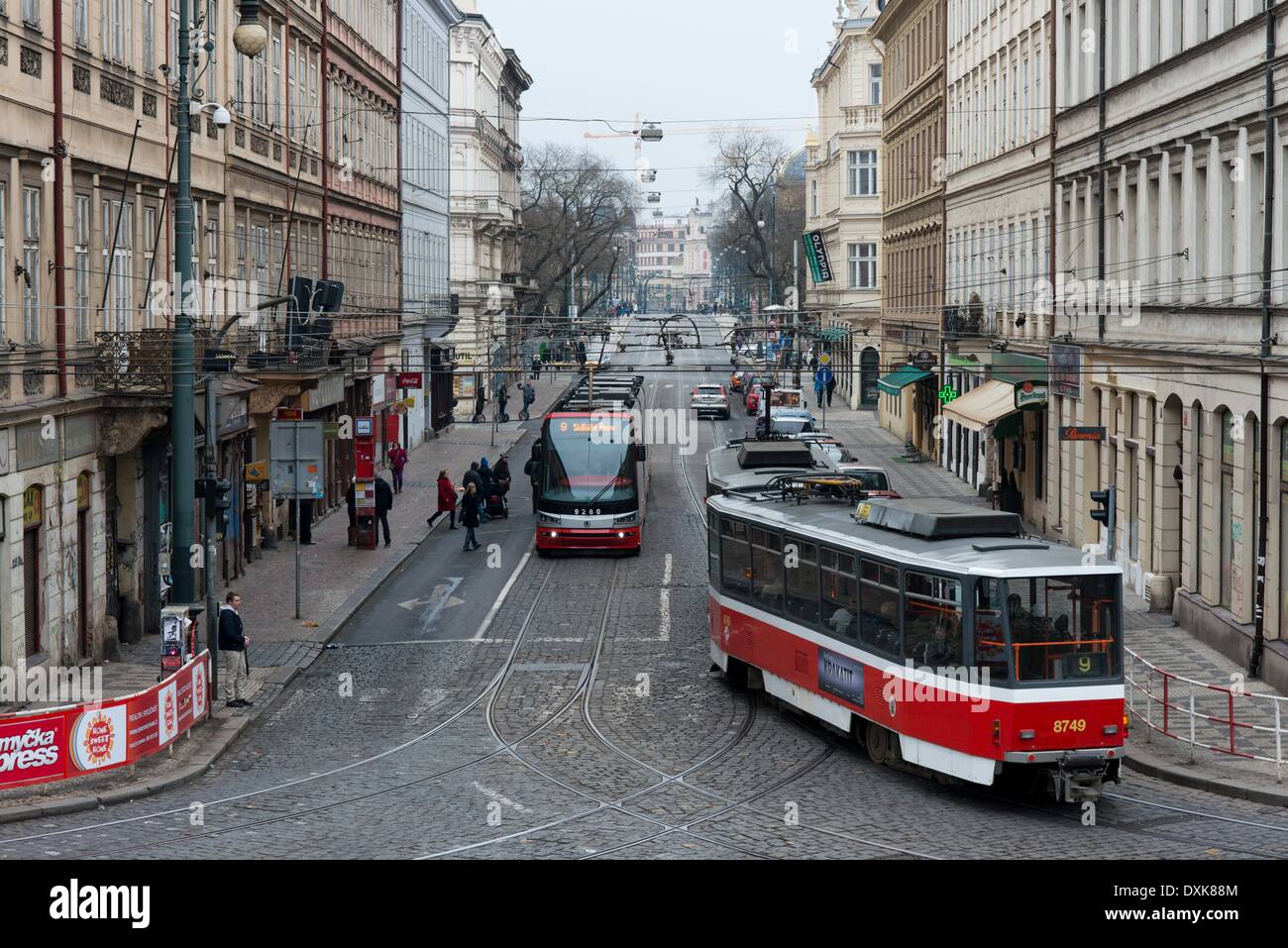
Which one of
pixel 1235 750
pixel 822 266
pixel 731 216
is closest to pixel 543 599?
pixel 1235 750

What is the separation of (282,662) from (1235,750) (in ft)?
42.8

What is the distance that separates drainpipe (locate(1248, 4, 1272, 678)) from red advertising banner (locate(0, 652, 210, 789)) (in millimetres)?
13710

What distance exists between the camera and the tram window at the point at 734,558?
23.0 metres

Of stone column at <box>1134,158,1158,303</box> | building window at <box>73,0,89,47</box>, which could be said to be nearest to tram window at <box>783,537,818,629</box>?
building window at <box>73,0,89,47</box>

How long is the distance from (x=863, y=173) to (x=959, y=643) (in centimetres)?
7187

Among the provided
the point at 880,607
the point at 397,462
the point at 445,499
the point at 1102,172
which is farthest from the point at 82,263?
the point at 397,462

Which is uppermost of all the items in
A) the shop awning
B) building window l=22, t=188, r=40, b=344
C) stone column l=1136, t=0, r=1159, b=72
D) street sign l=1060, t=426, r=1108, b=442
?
stone column l=1136, t=0, r=1159, b=72

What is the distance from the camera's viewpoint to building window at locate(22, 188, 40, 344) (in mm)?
23969

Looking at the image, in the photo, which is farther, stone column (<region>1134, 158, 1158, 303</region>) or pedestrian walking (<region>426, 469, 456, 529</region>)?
pedestrian walking (<region>426, 469, 456, 529</region>)

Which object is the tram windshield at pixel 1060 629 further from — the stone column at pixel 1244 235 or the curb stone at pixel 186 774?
the stone column at pixel 1244 235

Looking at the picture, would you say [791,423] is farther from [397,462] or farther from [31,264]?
[31,264]

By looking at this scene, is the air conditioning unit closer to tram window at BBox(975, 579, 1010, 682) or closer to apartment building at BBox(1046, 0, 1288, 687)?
apartment building at BBox(1046, 0, 1288, 687)

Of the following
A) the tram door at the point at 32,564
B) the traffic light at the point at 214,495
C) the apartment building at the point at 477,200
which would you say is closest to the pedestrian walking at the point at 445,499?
the tram door at the point at 32,564

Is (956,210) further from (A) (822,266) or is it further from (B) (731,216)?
(B) (731,216)
